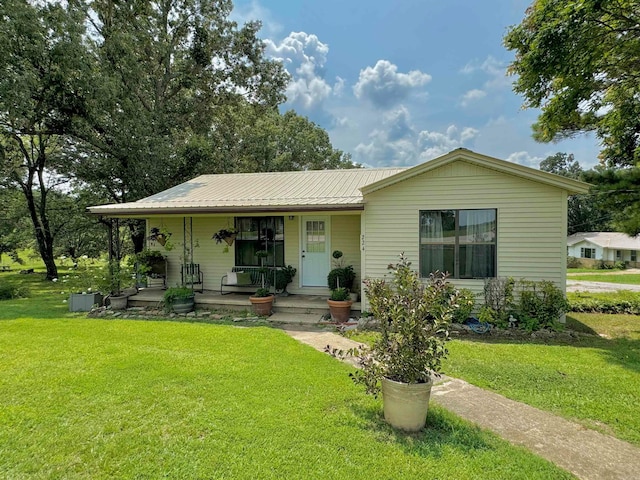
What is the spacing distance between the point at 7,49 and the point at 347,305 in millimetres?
12248

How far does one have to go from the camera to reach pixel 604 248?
32.5 metres

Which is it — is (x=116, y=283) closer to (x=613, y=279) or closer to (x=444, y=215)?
(x=444, y=215)

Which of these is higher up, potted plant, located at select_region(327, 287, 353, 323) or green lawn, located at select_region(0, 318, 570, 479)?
potted plant, located at select_region(327, 287, 353, 323)

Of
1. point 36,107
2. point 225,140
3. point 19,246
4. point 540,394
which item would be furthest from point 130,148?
point 19,246

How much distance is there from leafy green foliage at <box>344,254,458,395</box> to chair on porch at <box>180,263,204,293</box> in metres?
7.01

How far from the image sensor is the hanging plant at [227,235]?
29.6 feet

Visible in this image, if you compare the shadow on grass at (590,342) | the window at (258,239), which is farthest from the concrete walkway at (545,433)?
the window at (258,239)

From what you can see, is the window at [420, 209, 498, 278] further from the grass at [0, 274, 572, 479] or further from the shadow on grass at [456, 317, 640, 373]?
the grass at [0, 274, 572, 479]

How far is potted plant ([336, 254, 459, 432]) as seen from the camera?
2861 millimetres

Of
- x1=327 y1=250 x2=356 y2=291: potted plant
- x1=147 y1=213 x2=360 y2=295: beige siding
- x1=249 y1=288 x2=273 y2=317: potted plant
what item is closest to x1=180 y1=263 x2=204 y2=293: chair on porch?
x1=147 y1=213 x2=360 y2=295: beige siding

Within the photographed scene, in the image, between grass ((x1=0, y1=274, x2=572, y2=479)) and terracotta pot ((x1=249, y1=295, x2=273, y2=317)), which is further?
terracotta pot ((x1=249, y1=295, x2=273, y2=317))

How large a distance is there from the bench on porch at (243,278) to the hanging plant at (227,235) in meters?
0.82

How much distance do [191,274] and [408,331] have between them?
763 centimetres

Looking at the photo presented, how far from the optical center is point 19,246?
69.6 feet
